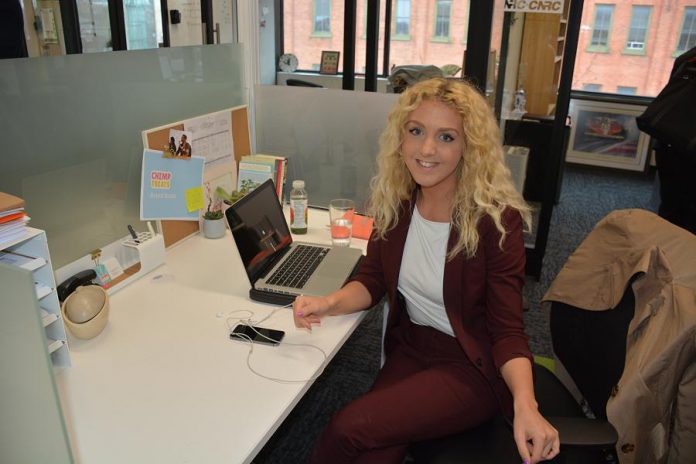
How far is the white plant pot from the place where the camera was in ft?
6.15

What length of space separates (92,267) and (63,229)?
13 cm

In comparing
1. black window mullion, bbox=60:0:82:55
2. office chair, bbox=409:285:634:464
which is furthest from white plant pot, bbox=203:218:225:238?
black window mullion, bbox=60:0:82:55

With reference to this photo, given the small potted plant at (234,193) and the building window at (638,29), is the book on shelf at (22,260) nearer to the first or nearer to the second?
the small potted plant at (234,193)

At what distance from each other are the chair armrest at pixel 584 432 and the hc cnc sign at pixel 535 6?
2355 mm

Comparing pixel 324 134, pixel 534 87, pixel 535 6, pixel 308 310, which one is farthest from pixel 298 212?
pixel 534 87

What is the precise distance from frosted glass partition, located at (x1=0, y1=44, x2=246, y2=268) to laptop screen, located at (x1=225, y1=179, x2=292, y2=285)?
383 mm

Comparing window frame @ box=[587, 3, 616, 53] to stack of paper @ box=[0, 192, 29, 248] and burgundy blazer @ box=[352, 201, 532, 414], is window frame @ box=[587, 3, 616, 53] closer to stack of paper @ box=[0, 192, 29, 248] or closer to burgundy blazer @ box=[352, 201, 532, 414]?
burgundy blazer @ box=[352, 201, 532, 414]

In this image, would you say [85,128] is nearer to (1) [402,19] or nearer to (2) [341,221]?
(2) [341,221]

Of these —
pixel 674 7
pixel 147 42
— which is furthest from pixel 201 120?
pixel 674 7

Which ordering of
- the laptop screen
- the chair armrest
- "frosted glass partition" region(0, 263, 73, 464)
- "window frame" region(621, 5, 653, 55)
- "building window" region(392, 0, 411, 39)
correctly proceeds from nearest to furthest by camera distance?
"frosted glass partition" region(0, 263, 73, 464)
the chair armrest
the laptop screen
"window frame" region(621, 5, 653, 55)
"building window" region(392, 0, 411, 39)

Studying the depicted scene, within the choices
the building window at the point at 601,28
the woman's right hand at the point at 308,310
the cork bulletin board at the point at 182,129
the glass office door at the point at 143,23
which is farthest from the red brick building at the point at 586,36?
the woman's right hand at the point at 308,310

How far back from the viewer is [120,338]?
131cm

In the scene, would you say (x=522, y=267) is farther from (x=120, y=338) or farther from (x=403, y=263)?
(x=120, y=338)

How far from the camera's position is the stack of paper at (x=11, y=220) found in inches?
41.0
